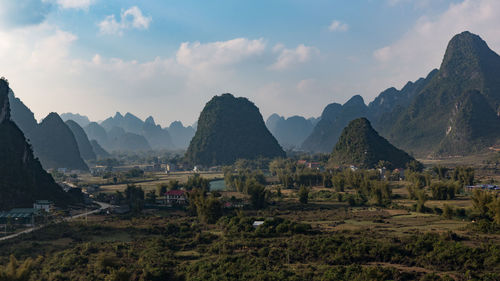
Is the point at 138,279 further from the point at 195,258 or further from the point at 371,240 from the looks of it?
the point at 371,240

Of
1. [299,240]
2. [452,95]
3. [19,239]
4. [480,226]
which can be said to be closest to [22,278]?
[19,239]

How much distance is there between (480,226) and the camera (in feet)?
145

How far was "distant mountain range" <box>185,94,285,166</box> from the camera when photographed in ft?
581

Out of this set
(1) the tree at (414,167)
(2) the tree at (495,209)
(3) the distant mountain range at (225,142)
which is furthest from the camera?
(3) the distant mountain range at (225,142)

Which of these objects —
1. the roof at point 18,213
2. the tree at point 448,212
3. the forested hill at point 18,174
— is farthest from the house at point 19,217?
the tree at point 448,212

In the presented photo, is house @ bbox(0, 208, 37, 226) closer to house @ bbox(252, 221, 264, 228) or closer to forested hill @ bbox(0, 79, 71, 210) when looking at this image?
forested hill @ bbox(0, 79, 71, 210)

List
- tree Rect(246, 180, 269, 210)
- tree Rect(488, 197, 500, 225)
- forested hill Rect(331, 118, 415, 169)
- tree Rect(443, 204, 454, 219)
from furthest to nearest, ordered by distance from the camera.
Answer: forested hill Rect(331, 118, 415, 169)
tree Rect(246, 180, 269, 210)
tree Rect(443, 204, 454, 219)
tree Rect(488, 197, 500, 225)

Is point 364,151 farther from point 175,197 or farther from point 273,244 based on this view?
point 273,244

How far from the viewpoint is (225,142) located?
18738 cm

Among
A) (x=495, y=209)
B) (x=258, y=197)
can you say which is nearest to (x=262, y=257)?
(x=258, y=197)

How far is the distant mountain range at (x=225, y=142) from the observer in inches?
6973

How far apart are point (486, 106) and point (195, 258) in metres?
183

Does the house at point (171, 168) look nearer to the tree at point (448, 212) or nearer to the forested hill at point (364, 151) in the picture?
the forested hill at point (364, 151)

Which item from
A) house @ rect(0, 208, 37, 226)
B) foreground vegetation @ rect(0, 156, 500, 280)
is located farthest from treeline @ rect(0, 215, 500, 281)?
house @ rect(0, 208, 37, 226)
